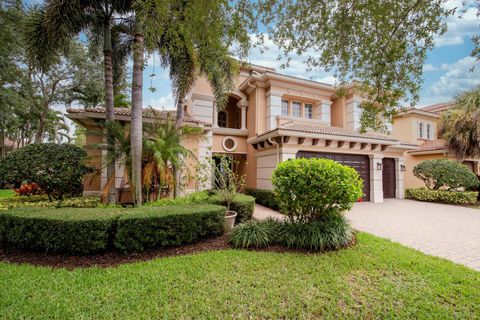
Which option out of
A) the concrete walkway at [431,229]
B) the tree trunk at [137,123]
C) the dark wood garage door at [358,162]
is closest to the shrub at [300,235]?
the concrete walkway at [431,229]

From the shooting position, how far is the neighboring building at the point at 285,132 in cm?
1146

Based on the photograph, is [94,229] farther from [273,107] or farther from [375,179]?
[375,179]

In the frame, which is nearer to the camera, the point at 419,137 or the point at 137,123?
the point at 137,123

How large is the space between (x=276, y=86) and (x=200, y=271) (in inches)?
472

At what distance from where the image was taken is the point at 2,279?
3736mm

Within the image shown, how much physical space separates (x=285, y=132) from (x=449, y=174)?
11.5 meters

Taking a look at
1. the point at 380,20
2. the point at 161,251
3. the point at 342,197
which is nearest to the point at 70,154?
the point at 161,251

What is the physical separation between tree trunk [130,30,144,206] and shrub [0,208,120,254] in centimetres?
203

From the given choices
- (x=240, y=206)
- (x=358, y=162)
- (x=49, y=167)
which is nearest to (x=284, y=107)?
(x=358, y=162)

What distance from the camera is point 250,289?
3482 millimetres

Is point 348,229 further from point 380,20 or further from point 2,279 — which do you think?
point 2,279

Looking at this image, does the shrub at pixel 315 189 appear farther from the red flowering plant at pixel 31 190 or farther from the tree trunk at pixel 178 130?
the red flowering plant at pixel 31 190

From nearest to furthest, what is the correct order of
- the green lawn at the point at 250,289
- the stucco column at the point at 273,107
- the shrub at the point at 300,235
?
the green lawn at the point at 250,289 < the shrub at the point at 300,235 < the stucco column at the point at 273,107

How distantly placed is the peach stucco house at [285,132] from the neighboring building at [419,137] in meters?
3.02
